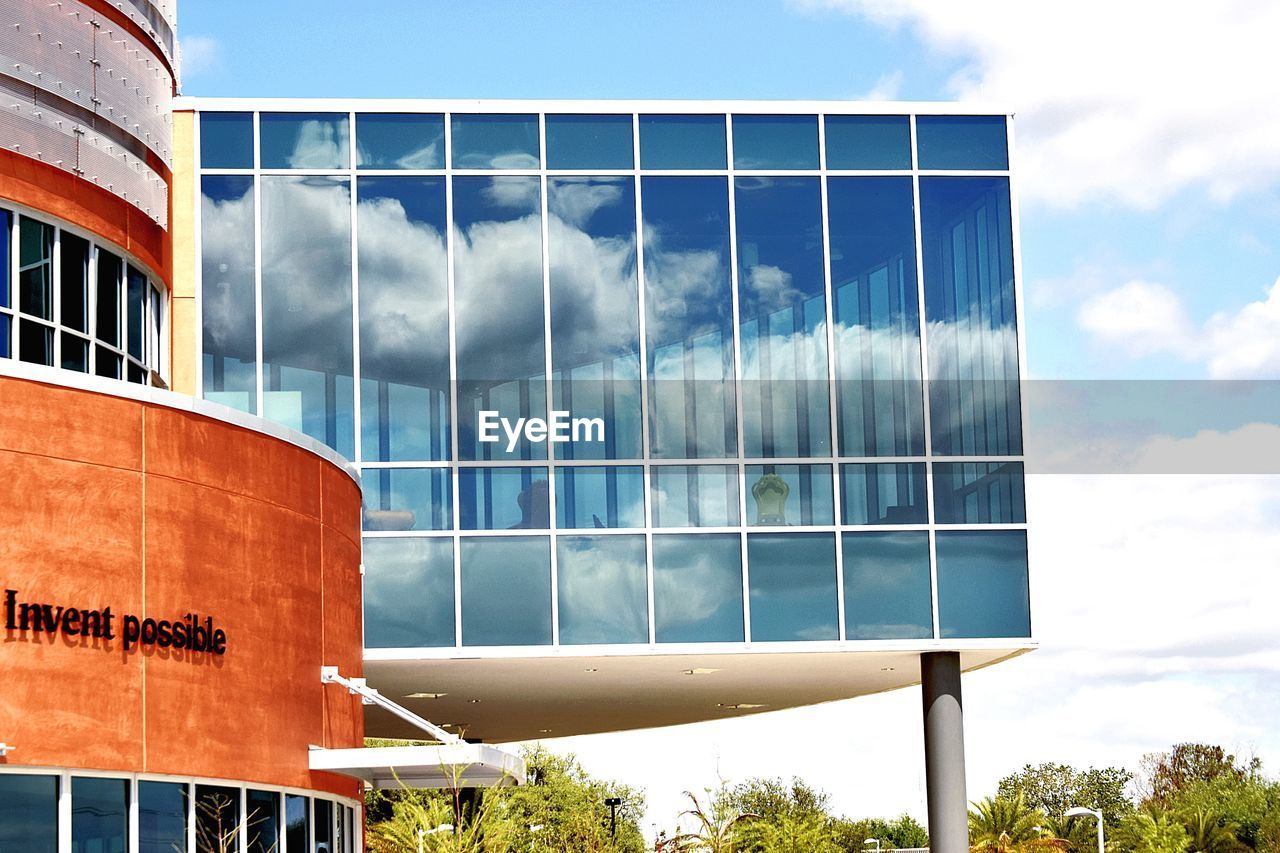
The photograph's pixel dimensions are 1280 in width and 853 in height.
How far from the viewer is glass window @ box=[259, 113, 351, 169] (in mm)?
31281

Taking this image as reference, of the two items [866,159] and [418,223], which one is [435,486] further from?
[866,159]


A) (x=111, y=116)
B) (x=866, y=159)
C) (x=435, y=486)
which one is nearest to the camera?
(x=111, y=116)

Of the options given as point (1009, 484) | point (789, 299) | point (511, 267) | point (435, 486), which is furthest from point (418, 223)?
point (1009, 484)

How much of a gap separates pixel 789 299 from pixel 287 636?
13.4m

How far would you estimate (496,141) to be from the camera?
3169 centimetres

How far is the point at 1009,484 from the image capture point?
3147 cm

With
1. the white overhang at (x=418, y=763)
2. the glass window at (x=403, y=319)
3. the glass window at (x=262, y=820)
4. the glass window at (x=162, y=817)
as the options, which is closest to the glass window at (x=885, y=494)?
the glass window at (x=403, y=319)

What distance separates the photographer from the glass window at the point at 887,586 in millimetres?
30875

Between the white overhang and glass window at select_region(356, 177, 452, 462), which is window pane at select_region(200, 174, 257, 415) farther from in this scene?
the white overhang

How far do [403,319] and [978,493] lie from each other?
1058cm

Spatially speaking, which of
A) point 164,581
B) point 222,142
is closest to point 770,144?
point 222,142

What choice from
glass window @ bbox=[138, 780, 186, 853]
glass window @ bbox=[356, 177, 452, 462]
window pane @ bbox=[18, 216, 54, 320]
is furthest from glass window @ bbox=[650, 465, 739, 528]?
glass window @ bbox=[138, 780, 186, 853]

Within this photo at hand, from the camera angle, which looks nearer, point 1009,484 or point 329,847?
point 329,847

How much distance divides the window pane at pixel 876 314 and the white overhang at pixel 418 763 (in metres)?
10.0
